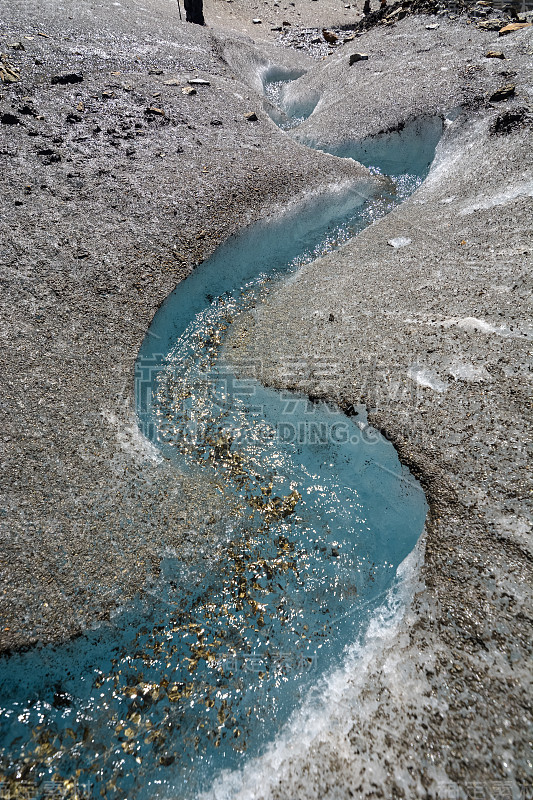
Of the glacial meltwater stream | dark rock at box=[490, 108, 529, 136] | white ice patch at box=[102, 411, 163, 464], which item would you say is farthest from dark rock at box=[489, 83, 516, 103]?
white ice patch at box=[102, 411, 163, 464]

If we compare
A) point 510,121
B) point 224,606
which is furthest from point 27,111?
point 224,606

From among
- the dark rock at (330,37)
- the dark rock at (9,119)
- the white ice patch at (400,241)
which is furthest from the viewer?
the dark rock at (330,37)

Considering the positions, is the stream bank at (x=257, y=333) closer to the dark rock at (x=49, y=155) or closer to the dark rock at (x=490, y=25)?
the dark rock at (x=49, y=155)

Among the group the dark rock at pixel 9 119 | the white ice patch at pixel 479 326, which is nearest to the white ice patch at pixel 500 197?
the white ice patch at pixel 479 326

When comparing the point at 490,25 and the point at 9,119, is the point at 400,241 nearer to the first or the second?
the point at 9,119

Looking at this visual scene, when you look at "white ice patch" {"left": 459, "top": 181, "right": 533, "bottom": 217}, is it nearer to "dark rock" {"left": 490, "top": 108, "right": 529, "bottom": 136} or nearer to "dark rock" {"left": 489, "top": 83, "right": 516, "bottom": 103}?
"dark rock" {"left": 490, "top": 108, "right": 529, "bottom": 136}
